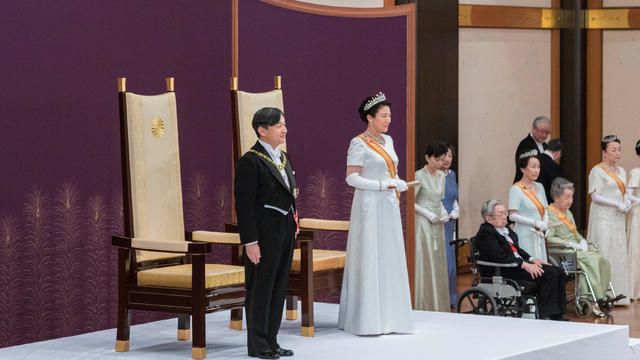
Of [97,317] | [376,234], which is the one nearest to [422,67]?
[376,234]

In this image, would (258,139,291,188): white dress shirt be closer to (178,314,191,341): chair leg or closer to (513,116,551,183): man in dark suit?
(178,314,191,341): chair leg

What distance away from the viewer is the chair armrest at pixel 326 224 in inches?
241

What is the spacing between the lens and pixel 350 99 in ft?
24.3

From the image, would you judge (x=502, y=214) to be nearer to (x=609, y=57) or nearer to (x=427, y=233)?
(x=427, y=233)

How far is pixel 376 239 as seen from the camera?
18.7 feet

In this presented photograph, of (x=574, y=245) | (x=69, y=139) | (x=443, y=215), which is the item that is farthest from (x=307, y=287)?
(x=574, y=245)

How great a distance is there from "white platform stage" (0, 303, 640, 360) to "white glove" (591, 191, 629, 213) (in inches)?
104

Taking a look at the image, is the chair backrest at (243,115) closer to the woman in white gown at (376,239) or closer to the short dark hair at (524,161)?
the woman in white gown at (376,239)

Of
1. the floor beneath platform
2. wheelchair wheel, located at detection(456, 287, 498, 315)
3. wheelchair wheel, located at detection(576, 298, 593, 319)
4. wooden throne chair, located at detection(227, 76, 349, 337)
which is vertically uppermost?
wooden throne chair, located at detection(227, 76, 349, 337)

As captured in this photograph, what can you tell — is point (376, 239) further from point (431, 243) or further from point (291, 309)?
point (431, 243)

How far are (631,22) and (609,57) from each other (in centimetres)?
43

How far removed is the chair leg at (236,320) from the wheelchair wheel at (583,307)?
3.18 meters

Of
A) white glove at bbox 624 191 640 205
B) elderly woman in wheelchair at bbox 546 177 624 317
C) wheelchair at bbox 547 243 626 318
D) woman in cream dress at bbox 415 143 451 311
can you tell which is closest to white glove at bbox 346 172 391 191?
woman in cream dress at bbox 415 143 451 311

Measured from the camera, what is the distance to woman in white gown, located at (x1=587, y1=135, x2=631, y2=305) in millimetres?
8961
